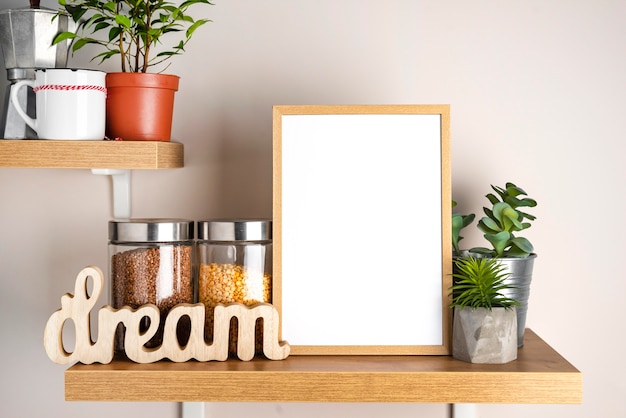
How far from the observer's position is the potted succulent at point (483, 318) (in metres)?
0.91

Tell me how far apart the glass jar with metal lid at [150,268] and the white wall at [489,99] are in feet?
0.61

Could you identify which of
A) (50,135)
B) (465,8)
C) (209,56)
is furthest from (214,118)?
(465,8)

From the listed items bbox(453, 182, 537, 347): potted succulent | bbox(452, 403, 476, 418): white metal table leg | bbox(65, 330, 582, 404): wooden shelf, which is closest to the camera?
bbox(65, 330, 582, 404): wooden shelf

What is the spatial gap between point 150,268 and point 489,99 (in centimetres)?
57

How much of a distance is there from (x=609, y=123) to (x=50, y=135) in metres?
0.81

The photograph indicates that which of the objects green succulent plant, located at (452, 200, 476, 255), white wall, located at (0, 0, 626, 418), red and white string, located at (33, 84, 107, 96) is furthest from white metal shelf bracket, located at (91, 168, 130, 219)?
green succulent plant, located at (452, 200, 476, 255)

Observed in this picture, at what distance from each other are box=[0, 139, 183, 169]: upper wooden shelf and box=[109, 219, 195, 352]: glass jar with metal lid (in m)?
0.08

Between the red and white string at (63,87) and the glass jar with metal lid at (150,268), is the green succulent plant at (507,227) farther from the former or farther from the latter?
the red and white string at (63,87)

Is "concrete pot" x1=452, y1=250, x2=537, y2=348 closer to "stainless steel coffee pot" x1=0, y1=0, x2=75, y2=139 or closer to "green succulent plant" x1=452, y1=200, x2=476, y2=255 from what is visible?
"green succulent plant" x1=452, y1=200, x2=476, y2=255

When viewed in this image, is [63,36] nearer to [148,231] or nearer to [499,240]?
[148,231]

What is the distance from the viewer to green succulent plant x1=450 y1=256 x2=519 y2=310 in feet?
3.04

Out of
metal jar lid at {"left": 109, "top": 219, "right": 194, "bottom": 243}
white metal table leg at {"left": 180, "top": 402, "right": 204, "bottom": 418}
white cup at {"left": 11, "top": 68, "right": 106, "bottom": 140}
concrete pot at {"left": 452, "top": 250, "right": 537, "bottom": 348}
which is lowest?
white metal table leg at {"left": 180, "top": 402, "right": 204, "bottom": 418}

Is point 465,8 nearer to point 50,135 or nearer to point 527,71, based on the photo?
point 527,71

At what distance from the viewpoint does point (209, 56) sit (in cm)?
114
